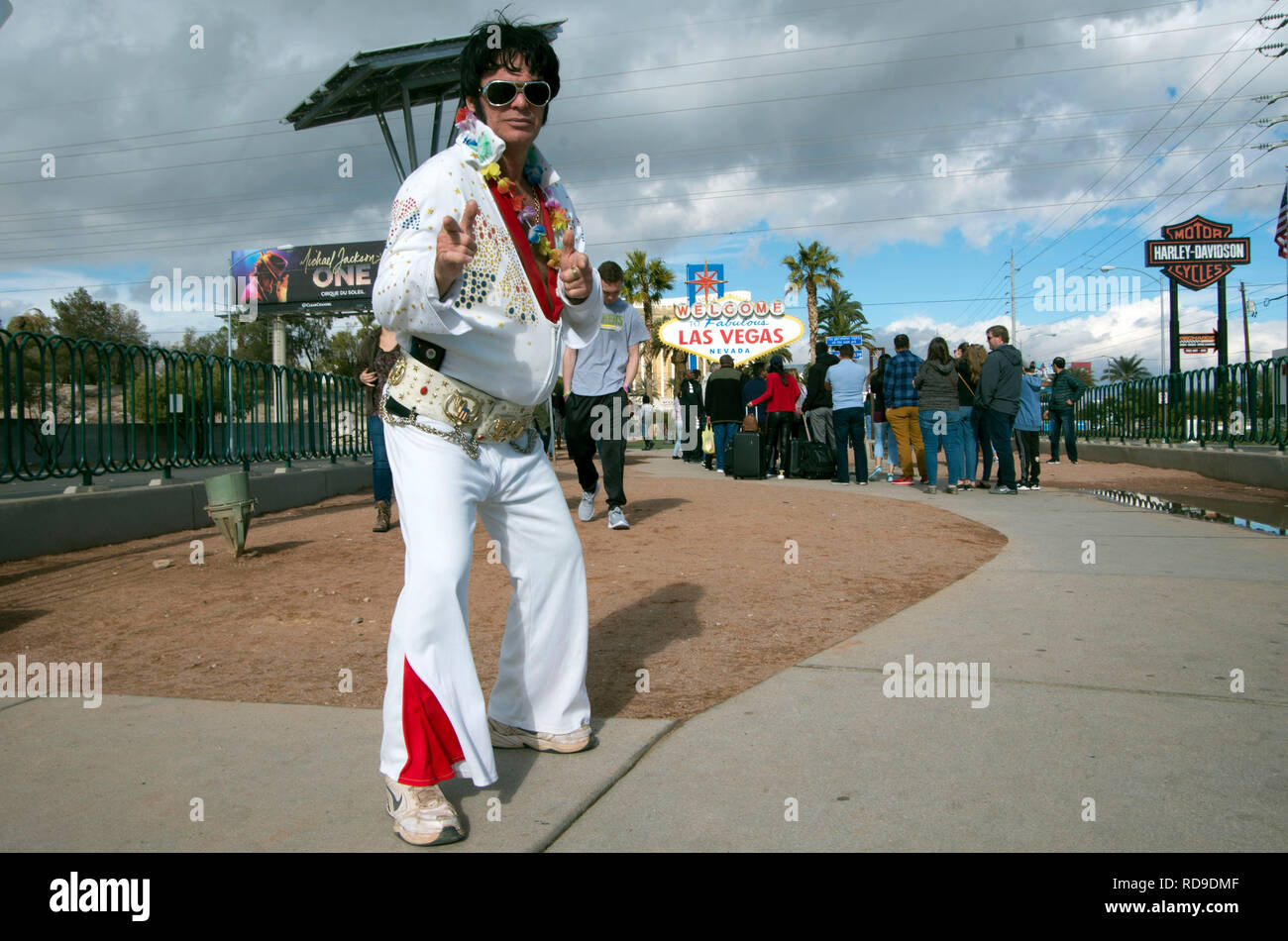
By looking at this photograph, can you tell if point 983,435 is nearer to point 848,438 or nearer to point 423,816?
point 848,438

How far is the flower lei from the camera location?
101 inches

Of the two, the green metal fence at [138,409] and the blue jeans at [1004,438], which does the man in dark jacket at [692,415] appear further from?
the green metal fence at [138,409]

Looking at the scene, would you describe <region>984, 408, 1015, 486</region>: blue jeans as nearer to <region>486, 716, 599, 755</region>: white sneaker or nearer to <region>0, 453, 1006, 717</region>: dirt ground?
<region>0, 453, 1006, 717</region>: dirt ground

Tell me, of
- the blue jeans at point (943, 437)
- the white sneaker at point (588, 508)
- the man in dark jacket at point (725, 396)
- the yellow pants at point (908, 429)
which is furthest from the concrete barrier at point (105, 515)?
the yellow pants at point (908, 429)

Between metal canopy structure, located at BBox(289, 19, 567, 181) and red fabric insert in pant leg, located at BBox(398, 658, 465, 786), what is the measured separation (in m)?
29.3

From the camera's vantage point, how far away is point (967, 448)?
38.6 feet

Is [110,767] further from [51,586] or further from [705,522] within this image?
[705,522]

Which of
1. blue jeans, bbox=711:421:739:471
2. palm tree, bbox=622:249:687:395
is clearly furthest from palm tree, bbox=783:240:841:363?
blue jeans, bbox=711:421:739:471

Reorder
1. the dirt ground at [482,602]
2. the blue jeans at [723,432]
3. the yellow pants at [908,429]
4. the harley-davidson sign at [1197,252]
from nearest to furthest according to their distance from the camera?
the dirt ground at [482,602]
the yellow pants at [908,429]
the blue jeans at [723,432]
the harley-davidson sign at [1197,252]

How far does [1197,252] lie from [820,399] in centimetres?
3292

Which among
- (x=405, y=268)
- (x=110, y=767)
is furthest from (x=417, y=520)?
(x=110, y=767)

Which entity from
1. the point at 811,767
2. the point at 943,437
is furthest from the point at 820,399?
the point at 811,767

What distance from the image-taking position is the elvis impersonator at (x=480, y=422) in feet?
7.73

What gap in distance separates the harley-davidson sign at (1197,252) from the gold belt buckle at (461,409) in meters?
40.4
